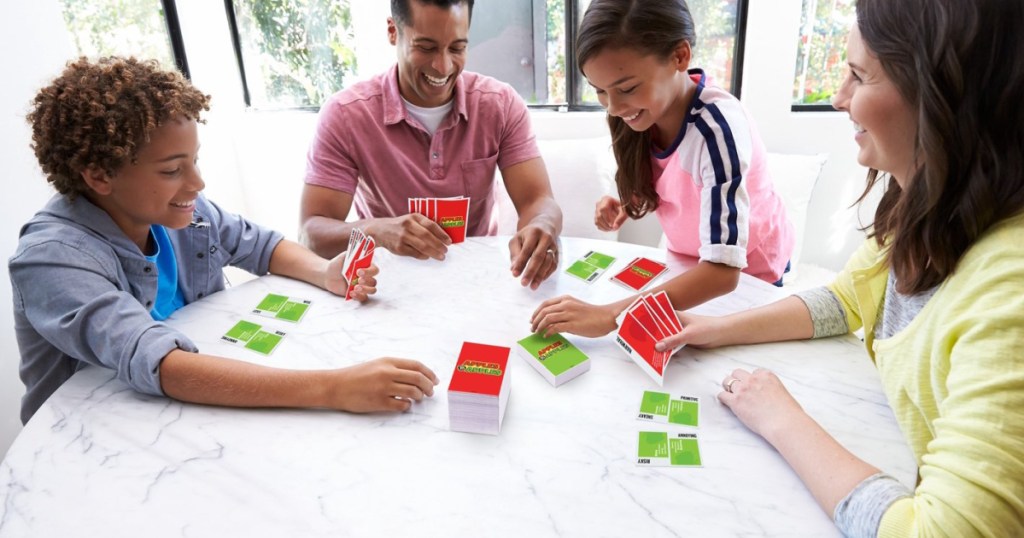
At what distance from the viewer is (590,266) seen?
1.62 metres

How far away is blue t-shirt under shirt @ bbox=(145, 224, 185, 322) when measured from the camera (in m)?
1.47

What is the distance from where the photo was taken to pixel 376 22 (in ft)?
10.7

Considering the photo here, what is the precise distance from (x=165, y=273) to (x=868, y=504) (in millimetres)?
1515

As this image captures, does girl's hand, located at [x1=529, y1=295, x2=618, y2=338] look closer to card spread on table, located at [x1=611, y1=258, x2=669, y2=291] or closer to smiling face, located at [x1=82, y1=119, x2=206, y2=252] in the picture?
card spread on table, located at [x1=611, y1=258, x2=669, y2=291]

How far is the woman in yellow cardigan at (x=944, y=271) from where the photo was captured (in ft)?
2.30

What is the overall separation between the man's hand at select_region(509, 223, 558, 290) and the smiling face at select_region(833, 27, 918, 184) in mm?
782

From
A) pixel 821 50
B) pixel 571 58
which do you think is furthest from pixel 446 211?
pixel 821 50

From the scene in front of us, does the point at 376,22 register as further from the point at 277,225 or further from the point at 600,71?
the point at 600,71

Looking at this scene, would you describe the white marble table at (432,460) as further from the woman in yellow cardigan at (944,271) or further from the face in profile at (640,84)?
the face in profile at (640,84)

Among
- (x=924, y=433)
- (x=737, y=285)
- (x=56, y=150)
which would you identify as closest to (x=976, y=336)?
(x=924, y=433)

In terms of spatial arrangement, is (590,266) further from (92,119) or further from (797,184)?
(797,184)

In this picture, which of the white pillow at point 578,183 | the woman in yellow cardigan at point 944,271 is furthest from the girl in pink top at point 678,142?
the white pillow at point 578,183

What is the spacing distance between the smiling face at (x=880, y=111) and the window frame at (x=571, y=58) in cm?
179

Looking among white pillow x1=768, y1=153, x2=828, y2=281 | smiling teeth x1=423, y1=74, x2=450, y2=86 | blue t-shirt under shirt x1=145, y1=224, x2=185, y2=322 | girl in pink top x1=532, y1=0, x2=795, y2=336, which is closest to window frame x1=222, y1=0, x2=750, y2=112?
white pillow x1=768, y1=153, x2=828, y2=281
